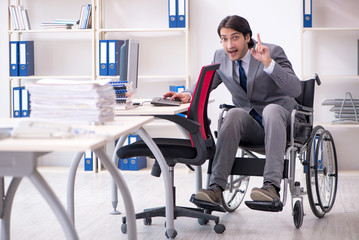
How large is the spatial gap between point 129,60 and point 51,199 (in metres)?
1.68

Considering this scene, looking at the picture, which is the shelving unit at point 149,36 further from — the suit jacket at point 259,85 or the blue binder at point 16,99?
the suit jacket at point 259,85

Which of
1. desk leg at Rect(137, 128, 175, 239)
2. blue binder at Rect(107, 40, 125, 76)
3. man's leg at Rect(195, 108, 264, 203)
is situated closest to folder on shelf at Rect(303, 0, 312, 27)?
blue binder at Rect(107, 40, 125, 76)

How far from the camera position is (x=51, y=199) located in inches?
59.6

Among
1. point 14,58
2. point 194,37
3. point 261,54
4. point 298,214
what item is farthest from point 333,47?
point 14,58

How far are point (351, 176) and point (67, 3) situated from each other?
2.80m

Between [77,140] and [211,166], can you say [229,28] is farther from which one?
[77,140]

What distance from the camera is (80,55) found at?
524cm

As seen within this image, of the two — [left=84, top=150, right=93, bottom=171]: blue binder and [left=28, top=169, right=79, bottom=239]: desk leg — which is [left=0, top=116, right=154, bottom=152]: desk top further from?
[left=84, top=150, right=93, bottom=171]: blue binder

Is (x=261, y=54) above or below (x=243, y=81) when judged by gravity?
above

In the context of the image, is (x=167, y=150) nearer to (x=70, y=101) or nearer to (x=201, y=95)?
(x=201, y=95)

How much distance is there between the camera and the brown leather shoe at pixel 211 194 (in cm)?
283

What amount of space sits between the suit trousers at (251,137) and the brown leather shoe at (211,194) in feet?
0.09

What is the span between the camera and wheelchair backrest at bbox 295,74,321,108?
3275mm

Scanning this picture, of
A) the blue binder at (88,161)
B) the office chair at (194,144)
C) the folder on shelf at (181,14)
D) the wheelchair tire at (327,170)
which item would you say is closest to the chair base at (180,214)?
the office chair at (194,144)
